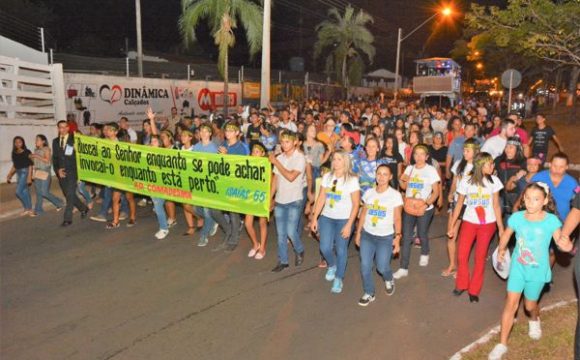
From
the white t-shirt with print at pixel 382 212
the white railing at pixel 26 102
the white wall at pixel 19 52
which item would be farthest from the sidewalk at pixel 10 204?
the white t-shirt with print at pixel 382 212

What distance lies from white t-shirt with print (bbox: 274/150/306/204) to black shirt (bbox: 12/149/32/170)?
5346 millimetres

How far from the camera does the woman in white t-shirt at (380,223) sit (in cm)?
552

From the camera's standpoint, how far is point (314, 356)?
15.5 feet

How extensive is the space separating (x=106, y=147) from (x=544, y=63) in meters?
37.6

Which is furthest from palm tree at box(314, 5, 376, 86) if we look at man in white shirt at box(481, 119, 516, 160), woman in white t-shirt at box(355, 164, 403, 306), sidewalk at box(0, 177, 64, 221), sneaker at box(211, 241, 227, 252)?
woman in white t-shirt at box(355, 164, 403, 306)

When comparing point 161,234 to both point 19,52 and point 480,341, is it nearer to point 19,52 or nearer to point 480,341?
point 480,341

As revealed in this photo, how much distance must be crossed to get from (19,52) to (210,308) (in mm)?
13061

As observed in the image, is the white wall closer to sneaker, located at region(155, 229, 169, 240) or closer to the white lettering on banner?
the white lettering on banner

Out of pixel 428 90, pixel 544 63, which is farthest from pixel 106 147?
pixel 544 63

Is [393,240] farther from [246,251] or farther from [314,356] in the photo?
[246,251]

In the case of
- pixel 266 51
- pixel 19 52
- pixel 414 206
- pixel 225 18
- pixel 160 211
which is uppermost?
pixel 225 18

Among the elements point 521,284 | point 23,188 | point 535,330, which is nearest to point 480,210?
point 521,284

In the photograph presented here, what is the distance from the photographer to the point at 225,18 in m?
19.2

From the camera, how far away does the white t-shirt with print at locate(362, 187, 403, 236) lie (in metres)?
5.52
